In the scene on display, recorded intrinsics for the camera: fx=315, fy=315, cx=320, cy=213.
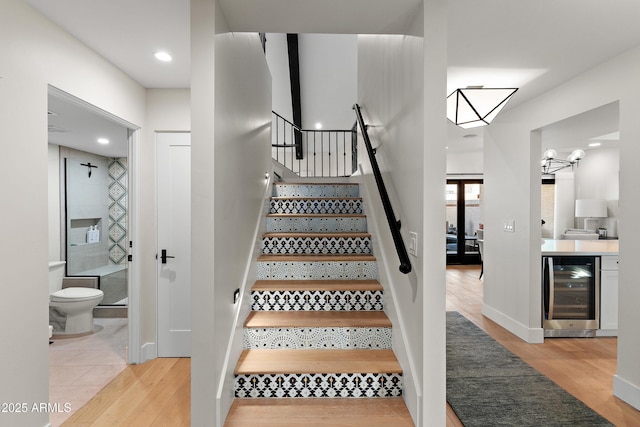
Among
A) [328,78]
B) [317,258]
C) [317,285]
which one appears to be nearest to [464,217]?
[328,78]


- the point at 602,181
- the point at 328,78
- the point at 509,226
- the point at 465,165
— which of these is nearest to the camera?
the point at 509,226

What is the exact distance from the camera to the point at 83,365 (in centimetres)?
289

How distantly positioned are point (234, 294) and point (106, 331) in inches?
112

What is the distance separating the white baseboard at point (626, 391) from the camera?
7.45ft

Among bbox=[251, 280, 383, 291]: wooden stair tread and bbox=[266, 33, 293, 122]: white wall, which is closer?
bbox=[251, 280, 383, 291]: wooden stair tread

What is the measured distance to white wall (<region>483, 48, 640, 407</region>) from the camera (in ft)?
7.62

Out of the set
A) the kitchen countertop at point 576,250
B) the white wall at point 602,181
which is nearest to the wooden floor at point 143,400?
the kitchen countertop at point 576,250

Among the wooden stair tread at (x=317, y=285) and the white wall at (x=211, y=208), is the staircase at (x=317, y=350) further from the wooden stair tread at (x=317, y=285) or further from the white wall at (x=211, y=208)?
the white wall at (x=211, y=208)

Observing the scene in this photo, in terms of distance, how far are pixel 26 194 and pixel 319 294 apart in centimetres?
189

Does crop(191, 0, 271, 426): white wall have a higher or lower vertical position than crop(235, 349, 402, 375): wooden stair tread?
higher

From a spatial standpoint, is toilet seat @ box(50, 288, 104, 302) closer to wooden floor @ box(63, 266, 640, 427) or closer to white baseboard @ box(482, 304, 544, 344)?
wooden floor @ box(63, 266, 640, 427)

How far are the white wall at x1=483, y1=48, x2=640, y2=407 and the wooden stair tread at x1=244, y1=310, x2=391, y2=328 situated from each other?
73.4 inches

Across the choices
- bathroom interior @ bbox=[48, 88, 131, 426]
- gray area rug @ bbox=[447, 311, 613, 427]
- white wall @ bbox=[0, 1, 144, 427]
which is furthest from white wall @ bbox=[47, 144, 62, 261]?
gray area rug @ bbox=[447, 311, 613, 427]

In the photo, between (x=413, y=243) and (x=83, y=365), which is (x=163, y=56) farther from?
(x=83, y=365)
